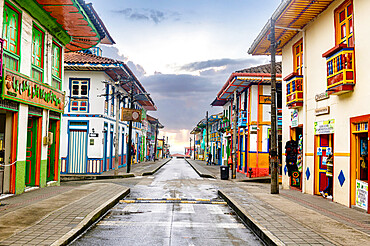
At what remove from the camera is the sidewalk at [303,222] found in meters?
6.90


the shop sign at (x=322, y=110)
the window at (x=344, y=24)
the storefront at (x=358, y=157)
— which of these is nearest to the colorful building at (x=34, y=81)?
the window at (x=344, y=24)

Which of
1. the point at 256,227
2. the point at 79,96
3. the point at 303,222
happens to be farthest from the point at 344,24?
the point at 79,96

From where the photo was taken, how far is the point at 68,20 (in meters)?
14.7

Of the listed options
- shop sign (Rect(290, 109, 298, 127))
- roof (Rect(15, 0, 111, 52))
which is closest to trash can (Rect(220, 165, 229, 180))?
shop sign (Rect(290, 109, 298, 127))

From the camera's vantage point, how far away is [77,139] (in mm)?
26031

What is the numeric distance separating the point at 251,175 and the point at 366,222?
17916 mm

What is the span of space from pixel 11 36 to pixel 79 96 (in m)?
14.3

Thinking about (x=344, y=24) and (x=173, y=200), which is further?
(x=173, y=200)

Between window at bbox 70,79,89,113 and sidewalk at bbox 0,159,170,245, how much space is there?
13.4 m

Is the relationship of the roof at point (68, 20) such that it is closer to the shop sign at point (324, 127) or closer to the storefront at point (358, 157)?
the shop sign at point (324, 127)

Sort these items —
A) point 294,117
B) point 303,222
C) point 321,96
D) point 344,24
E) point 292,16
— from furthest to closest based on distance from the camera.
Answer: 1. point 294,117
2. point 292,16
3. point 321,96
4. point 344,24
5. point 303,222

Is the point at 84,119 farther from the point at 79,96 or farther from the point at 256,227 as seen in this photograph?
the point at 256,227

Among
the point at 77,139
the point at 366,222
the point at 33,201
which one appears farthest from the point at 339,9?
the point at 77,139

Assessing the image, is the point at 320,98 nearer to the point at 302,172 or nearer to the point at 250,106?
the point at 302,172
